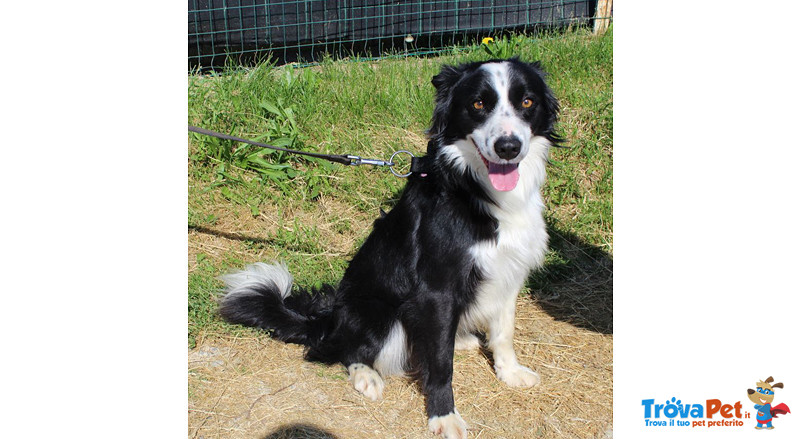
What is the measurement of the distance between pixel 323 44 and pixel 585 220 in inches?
117

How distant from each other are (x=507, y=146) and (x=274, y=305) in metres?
1.57

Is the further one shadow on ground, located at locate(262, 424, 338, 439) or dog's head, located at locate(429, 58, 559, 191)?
shadow on ground, located at locate(262, 424, 338, 439)

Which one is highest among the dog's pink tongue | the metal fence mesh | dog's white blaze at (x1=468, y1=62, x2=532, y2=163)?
the metal fence mesh

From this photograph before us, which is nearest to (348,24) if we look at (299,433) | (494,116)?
(494,116)

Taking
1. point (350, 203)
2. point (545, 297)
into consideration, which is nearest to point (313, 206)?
point (350, 203)

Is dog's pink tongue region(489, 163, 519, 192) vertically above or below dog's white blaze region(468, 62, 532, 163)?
below

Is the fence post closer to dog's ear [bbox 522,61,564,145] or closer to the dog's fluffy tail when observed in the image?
dog's ear [bbox 522,61,564,145]

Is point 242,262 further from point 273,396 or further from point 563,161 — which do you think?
point 563,161

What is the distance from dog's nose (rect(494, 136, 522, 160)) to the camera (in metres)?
2.48

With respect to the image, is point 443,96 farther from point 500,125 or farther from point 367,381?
point 367,381

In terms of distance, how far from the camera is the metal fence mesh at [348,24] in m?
5.80
